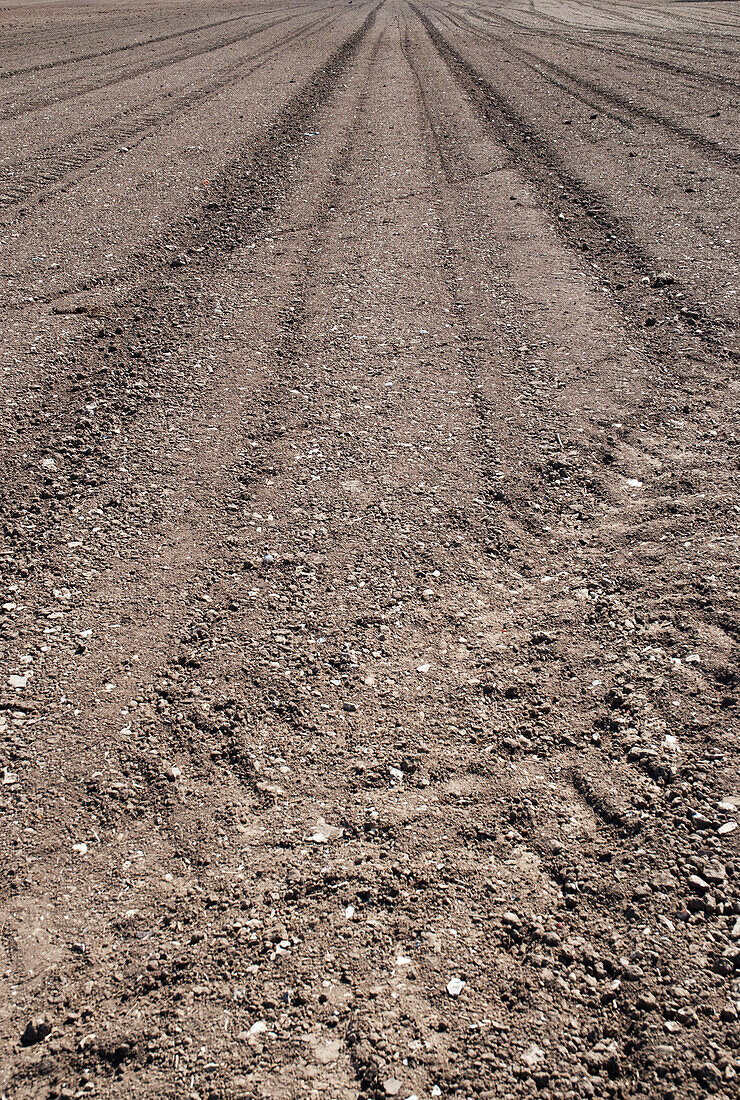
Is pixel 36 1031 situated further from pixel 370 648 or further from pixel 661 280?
pixel 661 280

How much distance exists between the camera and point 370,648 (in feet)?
10.3

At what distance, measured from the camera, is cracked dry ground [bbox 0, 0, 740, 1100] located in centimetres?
201

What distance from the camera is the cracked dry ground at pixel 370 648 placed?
6.60 ft

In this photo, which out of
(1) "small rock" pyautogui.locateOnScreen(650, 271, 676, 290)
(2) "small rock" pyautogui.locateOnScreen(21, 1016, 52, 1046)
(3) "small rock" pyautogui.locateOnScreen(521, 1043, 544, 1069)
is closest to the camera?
(3) "small rock" pyautogui.locateOnScreen(521, 1043, 544, 1069)

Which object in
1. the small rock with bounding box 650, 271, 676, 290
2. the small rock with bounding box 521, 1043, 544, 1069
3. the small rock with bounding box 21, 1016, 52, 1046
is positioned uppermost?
the small rock with bounding box 650, 271, 676, 290

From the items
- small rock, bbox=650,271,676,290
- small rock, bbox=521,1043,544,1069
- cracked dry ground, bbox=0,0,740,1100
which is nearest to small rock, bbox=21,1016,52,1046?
cracked dry ground, bbox=0,0,740,1100

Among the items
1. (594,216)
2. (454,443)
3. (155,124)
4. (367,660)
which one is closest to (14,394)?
(454,443)

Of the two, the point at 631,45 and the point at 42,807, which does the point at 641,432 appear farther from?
the point at 631,45

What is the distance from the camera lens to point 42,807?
2559mm

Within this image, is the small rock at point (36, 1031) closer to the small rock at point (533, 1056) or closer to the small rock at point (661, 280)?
the small rock at point (533, 1056)

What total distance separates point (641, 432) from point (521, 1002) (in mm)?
3216

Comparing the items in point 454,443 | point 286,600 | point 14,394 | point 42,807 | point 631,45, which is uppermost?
point 631,45

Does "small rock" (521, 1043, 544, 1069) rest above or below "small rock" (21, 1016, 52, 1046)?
below

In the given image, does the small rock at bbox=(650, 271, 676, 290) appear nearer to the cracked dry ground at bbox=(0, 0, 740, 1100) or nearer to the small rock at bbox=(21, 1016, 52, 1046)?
the cracked dry ground at bbox=(0, 0, 740, 1100)
